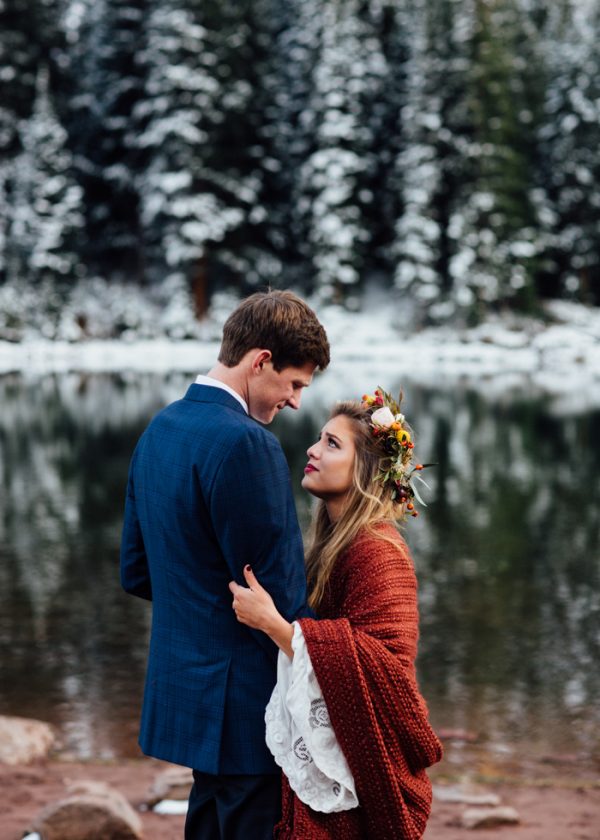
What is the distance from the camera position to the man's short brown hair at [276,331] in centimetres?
261

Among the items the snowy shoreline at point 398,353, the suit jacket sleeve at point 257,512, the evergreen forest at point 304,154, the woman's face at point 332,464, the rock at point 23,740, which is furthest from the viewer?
the evergreen forest at point 304,154

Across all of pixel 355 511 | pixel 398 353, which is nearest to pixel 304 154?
pixel 398 353

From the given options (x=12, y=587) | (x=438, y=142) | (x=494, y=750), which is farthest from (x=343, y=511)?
(x=438, y=142)

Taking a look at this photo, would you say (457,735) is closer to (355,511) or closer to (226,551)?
(355,511)

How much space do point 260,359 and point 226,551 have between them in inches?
19.0

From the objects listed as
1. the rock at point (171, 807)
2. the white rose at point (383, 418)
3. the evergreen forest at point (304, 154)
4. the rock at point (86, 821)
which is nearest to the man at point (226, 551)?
the white rose at point (383, 418)

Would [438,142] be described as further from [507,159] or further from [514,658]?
[514,658]

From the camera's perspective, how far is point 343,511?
3.07 metres

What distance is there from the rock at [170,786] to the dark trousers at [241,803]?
280 cm

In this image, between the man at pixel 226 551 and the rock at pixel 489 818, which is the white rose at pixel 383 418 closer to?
the man at pixel 226 551

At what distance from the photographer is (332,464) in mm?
3102

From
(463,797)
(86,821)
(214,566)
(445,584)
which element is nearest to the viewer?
(214,566)

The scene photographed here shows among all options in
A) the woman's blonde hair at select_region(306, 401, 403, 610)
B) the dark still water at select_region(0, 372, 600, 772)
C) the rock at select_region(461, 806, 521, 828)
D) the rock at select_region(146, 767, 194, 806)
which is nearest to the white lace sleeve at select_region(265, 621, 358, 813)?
the woman's blonde hair at select_region(306, 401, 403, 610)

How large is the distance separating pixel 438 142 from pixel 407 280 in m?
6.54
